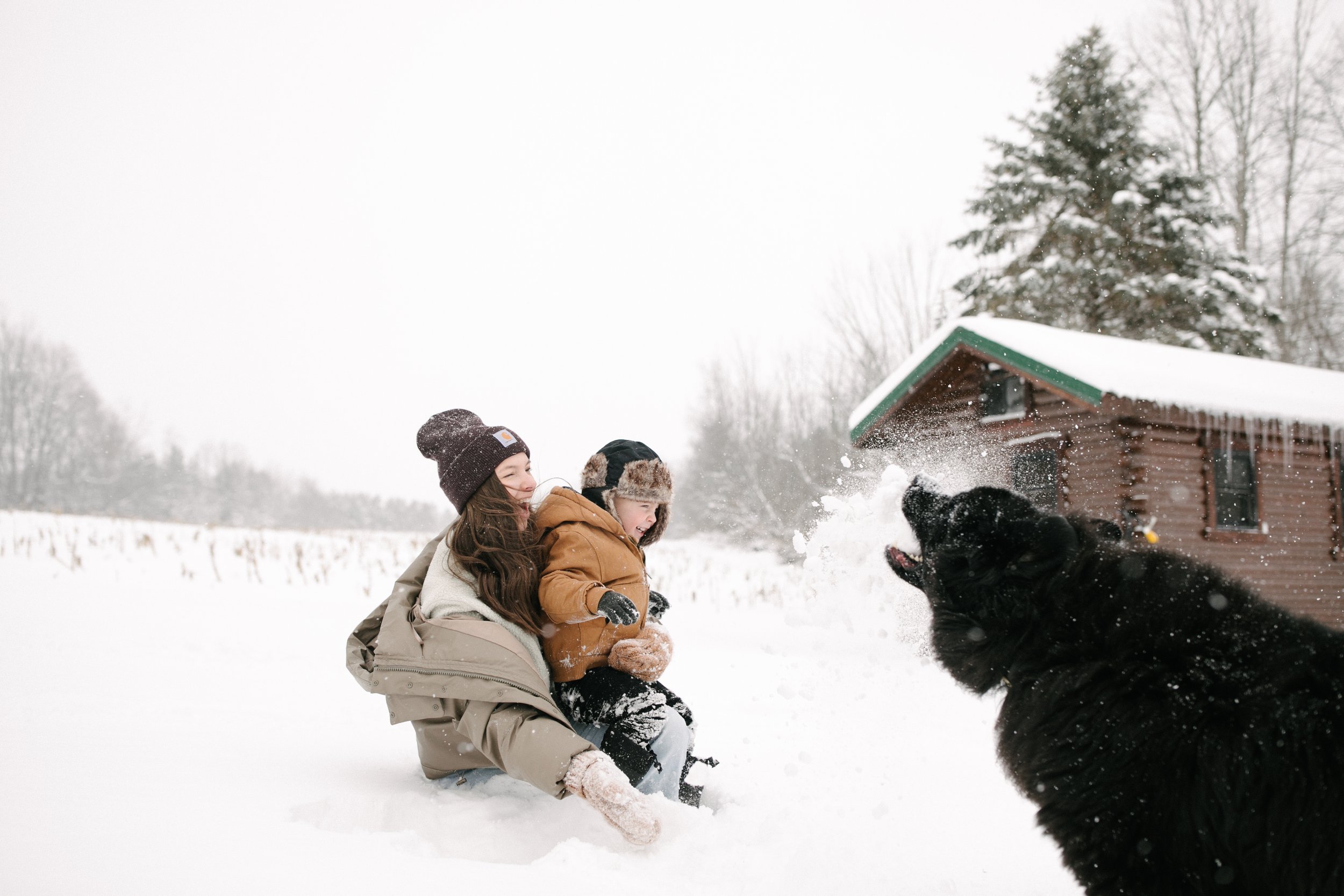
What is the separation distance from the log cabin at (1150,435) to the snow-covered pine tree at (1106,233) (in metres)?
5.79

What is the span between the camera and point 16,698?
134 inches

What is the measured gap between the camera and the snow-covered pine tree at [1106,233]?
1814 cm

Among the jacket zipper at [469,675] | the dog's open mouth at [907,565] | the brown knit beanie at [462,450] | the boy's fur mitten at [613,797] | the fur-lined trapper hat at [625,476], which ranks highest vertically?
the brown knit beanie at [462,450]

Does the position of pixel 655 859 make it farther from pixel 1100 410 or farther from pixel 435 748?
pixel 1100 410

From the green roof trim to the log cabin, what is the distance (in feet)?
0.07

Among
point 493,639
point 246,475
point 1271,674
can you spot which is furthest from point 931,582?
point 246,475

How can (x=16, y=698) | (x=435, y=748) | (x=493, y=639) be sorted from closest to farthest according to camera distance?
(x=493, y=639) < (x=435, y=748) < (x=16, y=698)

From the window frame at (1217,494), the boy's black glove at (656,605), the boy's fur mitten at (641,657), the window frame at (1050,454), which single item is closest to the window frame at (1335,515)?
the window frame at (1217,494)

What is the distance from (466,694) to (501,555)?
518 mm

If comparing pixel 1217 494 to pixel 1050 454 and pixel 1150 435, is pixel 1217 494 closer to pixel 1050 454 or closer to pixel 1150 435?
pixel 1150 435

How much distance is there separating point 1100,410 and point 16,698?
11.0 meters

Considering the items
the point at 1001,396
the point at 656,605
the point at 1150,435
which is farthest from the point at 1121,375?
the point at 656,605

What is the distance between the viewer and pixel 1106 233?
18266 mm

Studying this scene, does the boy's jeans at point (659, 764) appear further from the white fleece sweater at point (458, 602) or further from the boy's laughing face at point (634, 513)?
the boy's laughing face at point (634, 513)
